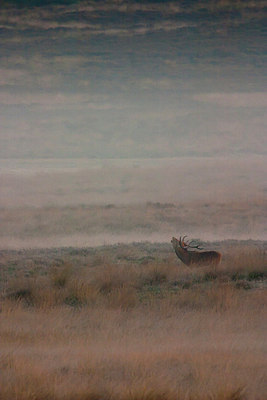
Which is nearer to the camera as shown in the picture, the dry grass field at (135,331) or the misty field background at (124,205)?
the dry grass field at (135,331)

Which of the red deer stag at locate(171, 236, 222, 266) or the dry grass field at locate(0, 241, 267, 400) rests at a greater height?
the red deer stag at locate(171, 236, 222, 266)

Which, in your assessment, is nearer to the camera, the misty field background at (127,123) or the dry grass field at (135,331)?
the dry grass field at (135,331)

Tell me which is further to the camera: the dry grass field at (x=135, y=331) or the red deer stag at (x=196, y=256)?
the red deer stag at (x=196, y=256)

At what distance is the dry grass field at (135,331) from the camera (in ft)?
15.4

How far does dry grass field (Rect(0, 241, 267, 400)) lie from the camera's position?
4.68m

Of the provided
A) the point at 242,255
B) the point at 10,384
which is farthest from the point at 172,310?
the point at 242,255

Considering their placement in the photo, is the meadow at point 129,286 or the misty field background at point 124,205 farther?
the misty field background at point 124,205

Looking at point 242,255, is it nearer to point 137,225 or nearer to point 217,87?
point 137,225

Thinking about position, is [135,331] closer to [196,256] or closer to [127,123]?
[196,256]

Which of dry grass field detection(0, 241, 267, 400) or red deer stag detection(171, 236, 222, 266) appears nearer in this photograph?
dry grass field detection(0, 241, 267, 400)

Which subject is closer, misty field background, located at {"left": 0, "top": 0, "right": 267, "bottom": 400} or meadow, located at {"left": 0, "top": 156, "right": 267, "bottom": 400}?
meadow, located at {"left": 0, "top": 156, "right": 267, "bottom": 400}

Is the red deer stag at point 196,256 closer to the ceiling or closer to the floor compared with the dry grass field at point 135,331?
closer to the ceiling

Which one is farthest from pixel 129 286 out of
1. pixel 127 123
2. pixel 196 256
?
pixel 127 123

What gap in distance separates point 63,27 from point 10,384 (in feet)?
37.2
